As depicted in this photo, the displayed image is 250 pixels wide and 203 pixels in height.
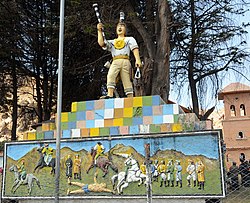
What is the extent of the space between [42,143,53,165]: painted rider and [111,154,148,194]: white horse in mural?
1.52 meters

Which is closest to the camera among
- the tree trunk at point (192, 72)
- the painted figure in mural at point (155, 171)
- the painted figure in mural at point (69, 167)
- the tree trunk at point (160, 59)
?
the painted figure in mural at point (155, 171)

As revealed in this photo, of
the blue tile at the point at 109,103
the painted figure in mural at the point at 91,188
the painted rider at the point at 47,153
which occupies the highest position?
the blue tile at the point at 109,103

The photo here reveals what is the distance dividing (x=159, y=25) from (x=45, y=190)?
793 centimetres

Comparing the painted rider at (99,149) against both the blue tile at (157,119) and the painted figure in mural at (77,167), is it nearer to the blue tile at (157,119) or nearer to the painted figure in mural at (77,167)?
the painted figure in mural at (77,167)

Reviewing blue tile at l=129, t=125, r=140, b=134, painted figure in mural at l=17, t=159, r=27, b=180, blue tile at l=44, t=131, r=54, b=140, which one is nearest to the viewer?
blue tile at l=129, t=125, r=140, b=134

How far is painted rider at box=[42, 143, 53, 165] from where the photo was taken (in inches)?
283

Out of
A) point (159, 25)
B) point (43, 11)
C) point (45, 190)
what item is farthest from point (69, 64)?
point (45, 190)

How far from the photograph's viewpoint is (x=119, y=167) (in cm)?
660

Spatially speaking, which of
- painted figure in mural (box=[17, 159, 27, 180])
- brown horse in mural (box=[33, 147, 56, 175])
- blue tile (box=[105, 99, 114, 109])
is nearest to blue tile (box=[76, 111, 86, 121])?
blue tile (box=[105, 99, 114, 109])

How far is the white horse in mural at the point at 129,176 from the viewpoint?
6.41 meters

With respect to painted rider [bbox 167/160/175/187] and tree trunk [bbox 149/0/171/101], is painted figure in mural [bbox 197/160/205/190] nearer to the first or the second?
painted rider [bbox 167/160/175/187]

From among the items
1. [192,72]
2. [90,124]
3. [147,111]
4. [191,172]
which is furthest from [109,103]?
[192,72]

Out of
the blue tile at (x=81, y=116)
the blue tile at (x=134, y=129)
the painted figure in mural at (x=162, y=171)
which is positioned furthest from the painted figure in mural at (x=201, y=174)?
the blue tile at (x=81, y=116)

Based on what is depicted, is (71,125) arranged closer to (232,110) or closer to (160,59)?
(160,59)
